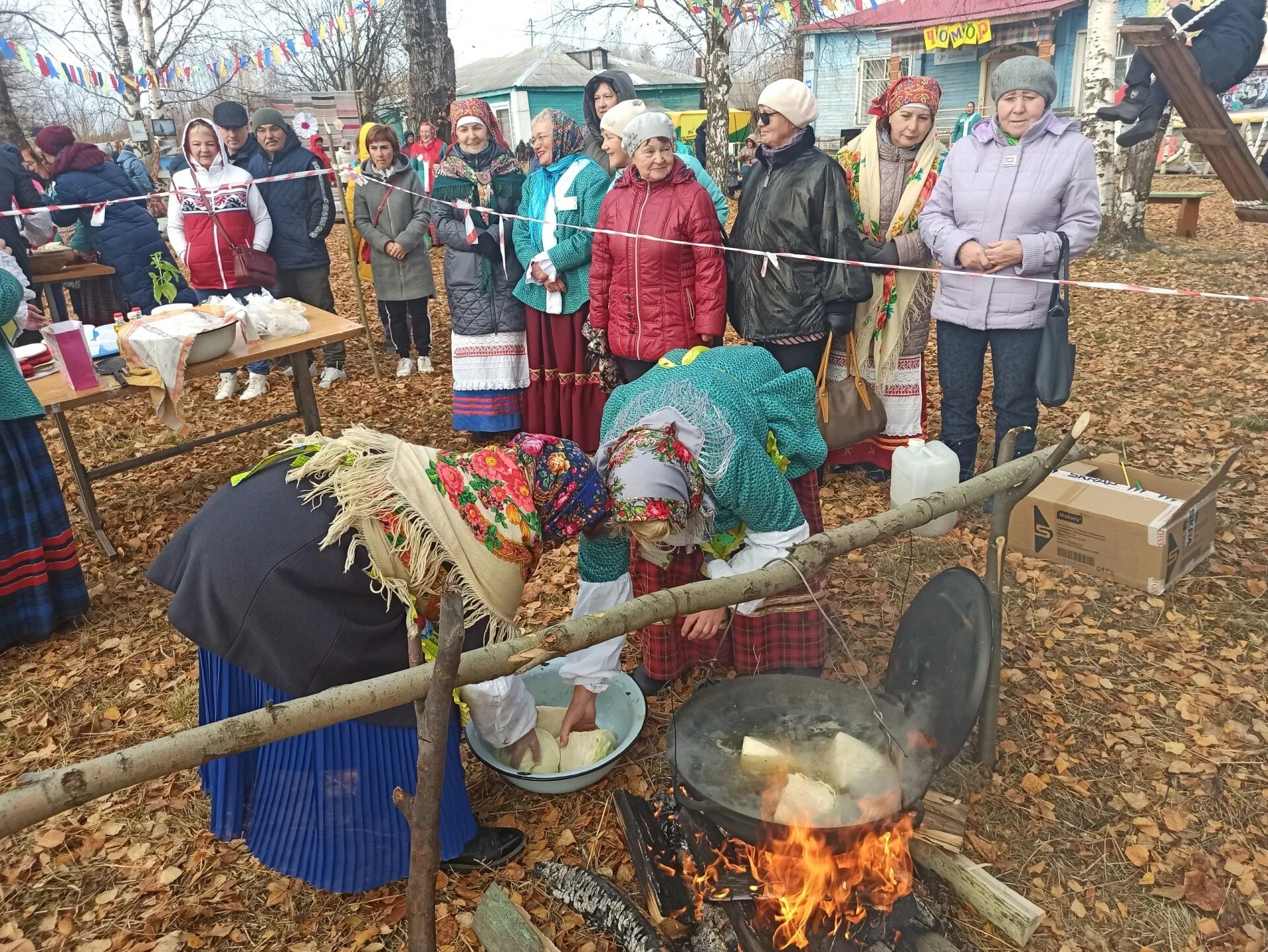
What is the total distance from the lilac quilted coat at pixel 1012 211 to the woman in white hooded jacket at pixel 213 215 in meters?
4.73

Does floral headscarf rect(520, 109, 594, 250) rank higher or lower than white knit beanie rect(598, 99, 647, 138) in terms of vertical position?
Result: lower

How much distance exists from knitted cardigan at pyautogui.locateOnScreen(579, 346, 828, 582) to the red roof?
1770 centimetres

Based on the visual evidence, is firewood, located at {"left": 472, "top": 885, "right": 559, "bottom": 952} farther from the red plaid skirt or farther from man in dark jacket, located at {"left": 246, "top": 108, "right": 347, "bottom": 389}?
man in dark jacket, located at {"left": 246, "top": 108, "right": 347, "bottom": 389}

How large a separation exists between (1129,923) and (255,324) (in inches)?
175

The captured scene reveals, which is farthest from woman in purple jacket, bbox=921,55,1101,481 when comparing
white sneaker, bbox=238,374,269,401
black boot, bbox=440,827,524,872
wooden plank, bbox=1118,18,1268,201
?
white sneaker, bbox=238,374,269,401

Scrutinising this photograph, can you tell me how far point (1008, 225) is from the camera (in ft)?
12.0

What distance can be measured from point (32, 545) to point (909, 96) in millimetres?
4526

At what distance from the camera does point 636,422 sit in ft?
8.36

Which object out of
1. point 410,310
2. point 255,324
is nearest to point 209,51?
→ point 410,310

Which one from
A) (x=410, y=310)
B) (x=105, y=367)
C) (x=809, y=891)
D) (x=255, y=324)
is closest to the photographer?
(x=809, y=891)

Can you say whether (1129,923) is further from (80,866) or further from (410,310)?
(410,310)

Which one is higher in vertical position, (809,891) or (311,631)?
(311,631)

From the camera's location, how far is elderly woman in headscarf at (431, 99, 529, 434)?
205 inches

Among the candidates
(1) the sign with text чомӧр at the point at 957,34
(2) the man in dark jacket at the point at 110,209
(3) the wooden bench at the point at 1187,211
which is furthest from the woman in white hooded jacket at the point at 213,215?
(1) the sign with text чомӧр at the point at 957,34
